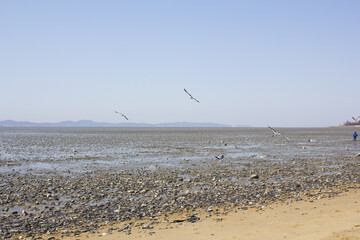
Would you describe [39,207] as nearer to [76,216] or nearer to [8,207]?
[8,207]

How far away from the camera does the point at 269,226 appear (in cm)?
1113

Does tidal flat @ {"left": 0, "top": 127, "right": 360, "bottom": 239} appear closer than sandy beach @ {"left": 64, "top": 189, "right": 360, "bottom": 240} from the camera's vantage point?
No

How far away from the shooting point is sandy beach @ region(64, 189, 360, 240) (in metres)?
9.95

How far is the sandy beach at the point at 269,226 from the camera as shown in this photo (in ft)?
32.6

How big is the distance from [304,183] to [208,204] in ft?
23.9

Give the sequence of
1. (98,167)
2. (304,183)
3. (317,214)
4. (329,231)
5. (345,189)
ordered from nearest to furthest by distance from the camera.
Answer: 1. (329,231)
2. (317,214)
3. (345,189)
4. (304,183)
5. (98,167)

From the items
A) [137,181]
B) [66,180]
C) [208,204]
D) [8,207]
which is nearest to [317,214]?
[208,204]

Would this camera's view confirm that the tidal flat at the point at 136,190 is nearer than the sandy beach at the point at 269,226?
No

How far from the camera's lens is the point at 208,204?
14250 millimetres

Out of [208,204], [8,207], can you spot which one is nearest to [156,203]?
[208,204]

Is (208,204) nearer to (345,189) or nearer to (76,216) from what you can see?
(76,216)

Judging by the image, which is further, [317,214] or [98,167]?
[98,167]

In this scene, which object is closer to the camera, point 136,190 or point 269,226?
point 269,226

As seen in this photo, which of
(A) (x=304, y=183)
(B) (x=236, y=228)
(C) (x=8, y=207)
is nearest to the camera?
(B) (x=236, y=228)
